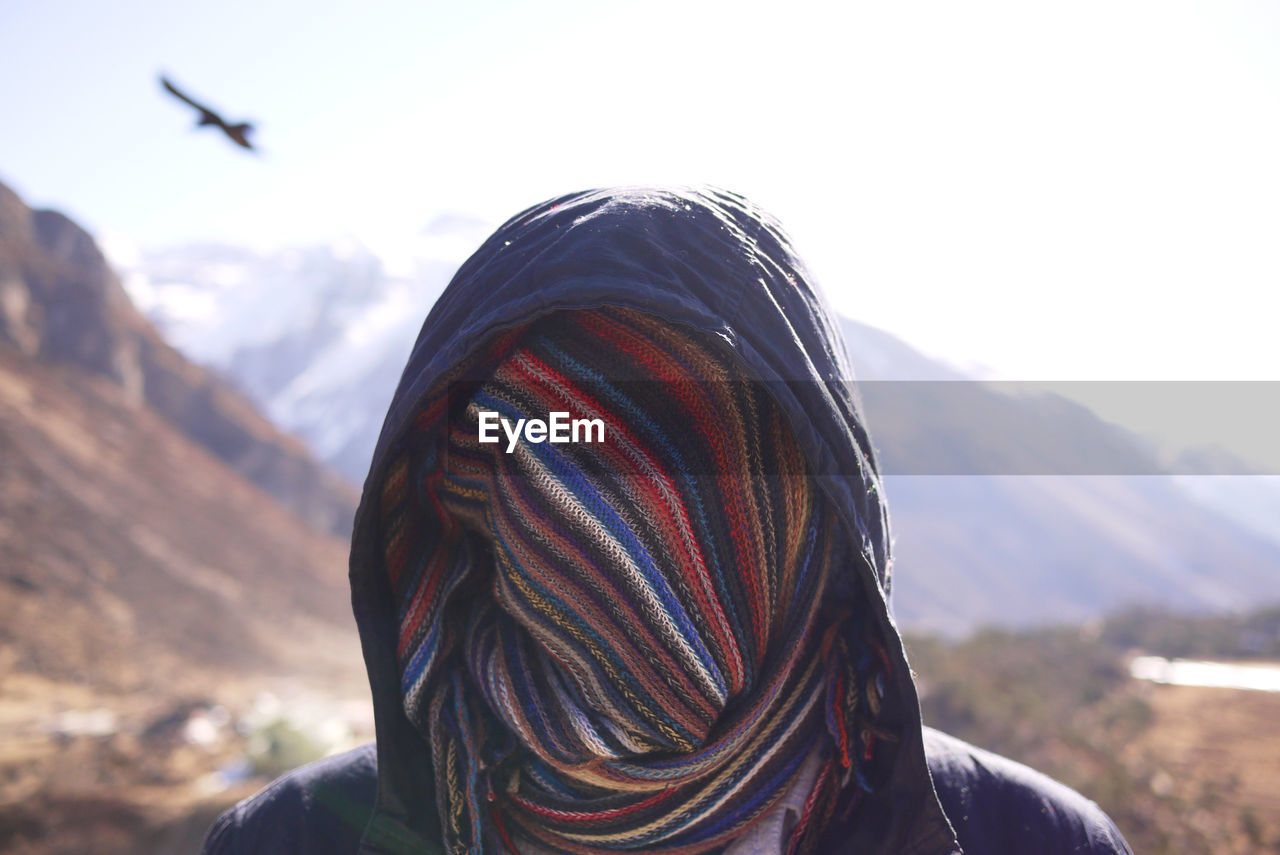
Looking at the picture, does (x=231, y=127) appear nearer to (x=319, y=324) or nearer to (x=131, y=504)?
(x=131, y=504)

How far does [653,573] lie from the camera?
100 centimetres

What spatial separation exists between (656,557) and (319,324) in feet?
173

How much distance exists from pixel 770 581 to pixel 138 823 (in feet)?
24.2

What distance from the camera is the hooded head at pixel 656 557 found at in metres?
0.98

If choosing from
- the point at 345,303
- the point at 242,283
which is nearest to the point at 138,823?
the point at 345,303

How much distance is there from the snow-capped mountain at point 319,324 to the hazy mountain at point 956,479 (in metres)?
0.13

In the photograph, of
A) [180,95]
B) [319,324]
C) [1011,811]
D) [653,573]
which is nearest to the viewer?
[653,573]

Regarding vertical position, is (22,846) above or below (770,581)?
below

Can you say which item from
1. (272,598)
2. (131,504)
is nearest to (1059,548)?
(272,598)

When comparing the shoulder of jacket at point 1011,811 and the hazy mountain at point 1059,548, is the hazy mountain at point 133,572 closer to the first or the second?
the shoulder of jacket at point 1011,811

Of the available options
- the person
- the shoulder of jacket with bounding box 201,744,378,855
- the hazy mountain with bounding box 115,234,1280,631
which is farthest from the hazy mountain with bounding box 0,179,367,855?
the hazy mountain with bounding box 115,234,1280,631

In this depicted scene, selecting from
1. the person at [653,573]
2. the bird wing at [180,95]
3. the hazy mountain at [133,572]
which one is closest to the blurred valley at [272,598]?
the hazy mountain at [133,572]

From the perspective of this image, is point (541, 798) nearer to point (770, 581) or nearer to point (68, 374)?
point (770, 581)

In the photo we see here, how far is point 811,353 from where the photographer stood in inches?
40.2
